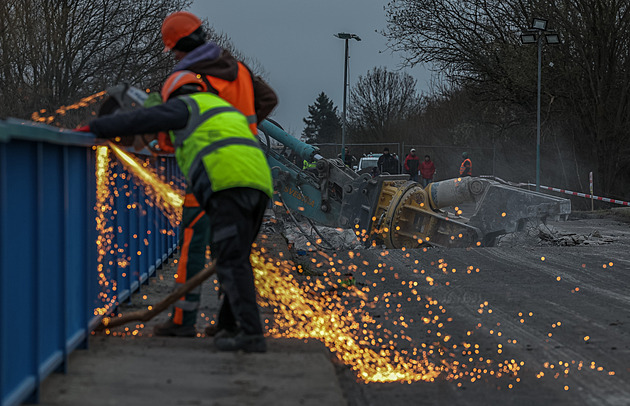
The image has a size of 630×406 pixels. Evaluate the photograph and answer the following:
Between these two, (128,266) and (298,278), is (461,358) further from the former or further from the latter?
(298,278)

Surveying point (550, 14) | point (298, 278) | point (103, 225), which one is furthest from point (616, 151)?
point (103, 225)

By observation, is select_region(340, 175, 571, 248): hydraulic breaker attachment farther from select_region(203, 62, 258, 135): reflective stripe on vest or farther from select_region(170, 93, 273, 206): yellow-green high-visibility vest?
select_region(170, 93, 273, 206): yellow-green high-visibility vest

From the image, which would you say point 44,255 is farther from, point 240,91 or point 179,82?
point 240,91

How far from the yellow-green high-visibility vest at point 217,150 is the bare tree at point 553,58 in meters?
24.2

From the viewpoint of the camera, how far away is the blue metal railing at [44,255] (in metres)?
3.12

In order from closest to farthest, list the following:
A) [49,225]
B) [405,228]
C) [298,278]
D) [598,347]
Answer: [49,225] < [598,347] < [298,278] < [405,228]

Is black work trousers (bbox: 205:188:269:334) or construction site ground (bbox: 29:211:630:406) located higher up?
black work trousers (bbox: 205:188:269:334)

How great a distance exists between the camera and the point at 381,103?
2781 inches

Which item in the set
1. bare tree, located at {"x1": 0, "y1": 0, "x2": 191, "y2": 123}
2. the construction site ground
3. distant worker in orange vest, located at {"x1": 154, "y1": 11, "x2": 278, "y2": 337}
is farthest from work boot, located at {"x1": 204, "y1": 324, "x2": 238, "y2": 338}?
bare tree, located at {"x1": 0, "y1": 0, "x2": 191, "y2": 123}

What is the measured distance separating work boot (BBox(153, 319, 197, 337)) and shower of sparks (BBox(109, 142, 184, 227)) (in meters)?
1.25

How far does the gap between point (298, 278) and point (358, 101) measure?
62.1m

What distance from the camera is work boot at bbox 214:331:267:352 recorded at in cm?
440

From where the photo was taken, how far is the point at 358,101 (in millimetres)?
70375

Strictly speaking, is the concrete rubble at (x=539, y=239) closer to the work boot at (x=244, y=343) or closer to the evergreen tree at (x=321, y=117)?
the work boot at (x=244, y=343)
